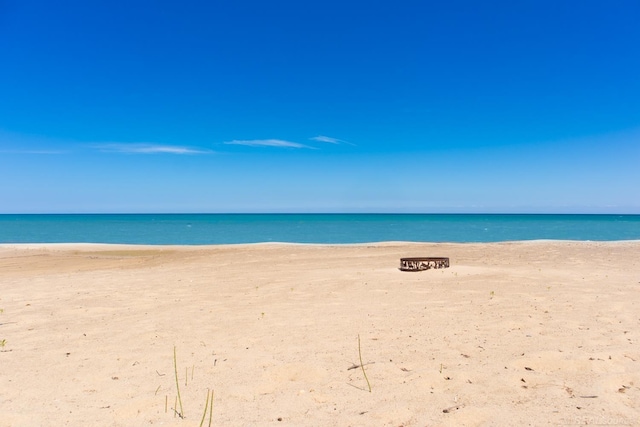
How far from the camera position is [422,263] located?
12930mm

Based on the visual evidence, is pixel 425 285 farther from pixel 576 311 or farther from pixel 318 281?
pixel 576 311

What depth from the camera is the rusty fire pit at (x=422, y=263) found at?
1278 centimetres

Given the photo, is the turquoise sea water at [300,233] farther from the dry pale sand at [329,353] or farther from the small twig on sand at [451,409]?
the small twig on sand at [451,409]

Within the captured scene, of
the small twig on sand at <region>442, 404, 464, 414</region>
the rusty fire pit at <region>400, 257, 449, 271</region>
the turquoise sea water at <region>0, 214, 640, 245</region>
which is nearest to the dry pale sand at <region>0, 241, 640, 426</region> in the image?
the small twig on sand at <region>442, 404, 464, 414</region>

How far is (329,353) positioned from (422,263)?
807 centimetres

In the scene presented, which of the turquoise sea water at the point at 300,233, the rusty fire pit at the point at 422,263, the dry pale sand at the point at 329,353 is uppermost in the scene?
the rusty fire pit at the point at 422,263

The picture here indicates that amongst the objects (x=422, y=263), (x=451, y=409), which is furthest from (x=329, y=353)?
(x=422, y=263)

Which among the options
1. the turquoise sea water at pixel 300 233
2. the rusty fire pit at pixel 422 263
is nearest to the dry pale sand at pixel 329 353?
the rusty fire pit at pixel 422 263

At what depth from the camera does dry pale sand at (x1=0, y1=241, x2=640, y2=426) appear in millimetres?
3865

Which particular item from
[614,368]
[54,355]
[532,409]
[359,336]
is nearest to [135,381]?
[54,355]

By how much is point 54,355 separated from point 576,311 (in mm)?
8207

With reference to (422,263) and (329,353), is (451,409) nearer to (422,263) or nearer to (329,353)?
(329,353)

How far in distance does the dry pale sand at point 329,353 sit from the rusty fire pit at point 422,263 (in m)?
2.03

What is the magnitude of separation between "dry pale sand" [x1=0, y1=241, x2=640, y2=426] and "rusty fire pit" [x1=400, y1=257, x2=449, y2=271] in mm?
2027
